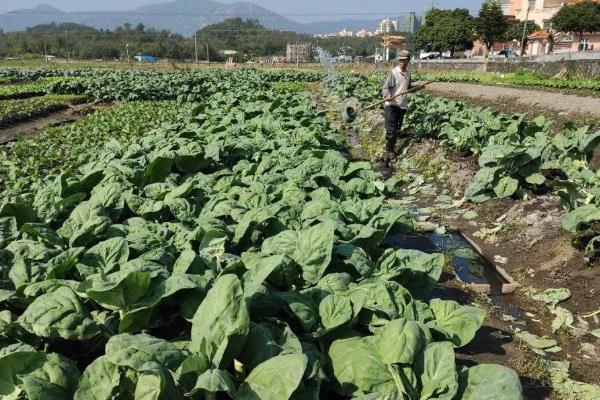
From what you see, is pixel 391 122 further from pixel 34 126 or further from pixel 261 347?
pixel 34 126

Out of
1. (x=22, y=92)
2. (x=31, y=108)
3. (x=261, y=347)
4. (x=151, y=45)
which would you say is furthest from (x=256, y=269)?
(x=151, y=45)

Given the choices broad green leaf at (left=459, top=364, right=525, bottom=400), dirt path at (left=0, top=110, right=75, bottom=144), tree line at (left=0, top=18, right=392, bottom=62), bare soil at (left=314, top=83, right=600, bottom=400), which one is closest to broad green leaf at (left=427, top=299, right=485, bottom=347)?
broad green leaf at (left=459, top=364, right=525, bottom=400)

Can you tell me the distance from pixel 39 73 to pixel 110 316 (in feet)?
152

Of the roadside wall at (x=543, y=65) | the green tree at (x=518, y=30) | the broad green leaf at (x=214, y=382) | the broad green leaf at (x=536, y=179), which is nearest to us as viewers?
the broad green leaf at (x=214, y=382)

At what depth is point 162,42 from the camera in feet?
387

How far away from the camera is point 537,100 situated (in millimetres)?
18984

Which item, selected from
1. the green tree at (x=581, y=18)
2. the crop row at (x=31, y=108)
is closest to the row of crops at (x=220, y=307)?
the crop row at (x=31, y=108)

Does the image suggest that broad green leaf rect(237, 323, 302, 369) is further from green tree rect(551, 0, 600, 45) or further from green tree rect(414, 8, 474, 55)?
green tree rect(414, 8, 474, 55)

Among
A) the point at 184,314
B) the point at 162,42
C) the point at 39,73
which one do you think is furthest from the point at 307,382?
the point at 162,42

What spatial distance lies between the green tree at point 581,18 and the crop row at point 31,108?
65.9 meters

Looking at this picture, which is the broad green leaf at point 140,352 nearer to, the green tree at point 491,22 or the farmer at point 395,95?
the farmer at point 395,95

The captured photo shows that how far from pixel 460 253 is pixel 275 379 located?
4537 mm

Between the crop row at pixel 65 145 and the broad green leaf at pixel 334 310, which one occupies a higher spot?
the broad green leaf at pixel 334 310

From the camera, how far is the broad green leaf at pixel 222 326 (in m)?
2.40
